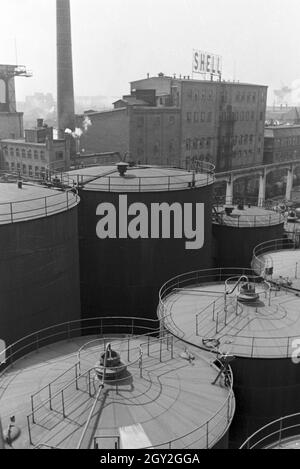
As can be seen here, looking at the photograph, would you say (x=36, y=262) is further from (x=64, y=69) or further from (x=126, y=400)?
(x=64, y=69)

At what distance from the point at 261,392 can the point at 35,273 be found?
7380 millimetres

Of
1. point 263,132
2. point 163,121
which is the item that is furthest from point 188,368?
point 263,132

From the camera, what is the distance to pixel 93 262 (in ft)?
60.0

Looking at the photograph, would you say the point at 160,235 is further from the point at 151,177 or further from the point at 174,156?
the point at 174,156

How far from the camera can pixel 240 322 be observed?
13.3m

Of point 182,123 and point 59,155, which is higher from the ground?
point 182,123

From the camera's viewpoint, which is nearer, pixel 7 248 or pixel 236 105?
pixel 7 248

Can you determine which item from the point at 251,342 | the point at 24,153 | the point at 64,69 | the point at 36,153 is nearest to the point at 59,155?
the point at 36,153

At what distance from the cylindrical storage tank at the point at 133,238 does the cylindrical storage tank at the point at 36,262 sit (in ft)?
6.01

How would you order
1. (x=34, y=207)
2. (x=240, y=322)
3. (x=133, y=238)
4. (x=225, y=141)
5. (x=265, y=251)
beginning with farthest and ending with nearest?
(x=225, y=141)
(x=265, y=251)
(x=133, y=238)
(x=34, y=207)
(x=240, y=322)

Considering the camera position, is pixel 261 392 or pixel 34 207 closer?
pixel 261 392

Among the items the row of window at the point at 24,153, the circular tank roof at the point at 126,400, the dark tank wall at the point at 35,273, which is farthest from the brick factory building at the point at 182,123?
the circular tank roof at the point at 126,400

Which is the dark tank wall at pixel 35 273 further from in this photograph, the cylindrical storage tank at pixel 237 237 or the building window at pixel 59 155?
the building window at pixel 59 155

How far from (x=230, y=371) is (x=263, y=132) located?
67871 mm
